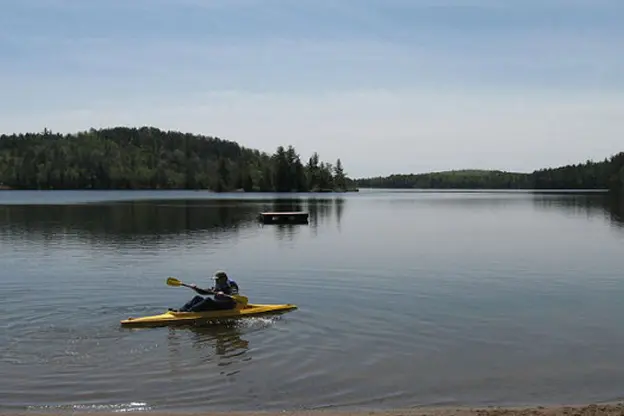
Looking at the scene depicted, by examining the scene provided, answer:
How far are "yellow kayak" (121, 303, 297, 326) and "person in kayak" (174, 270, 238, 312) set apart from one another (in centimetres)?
17

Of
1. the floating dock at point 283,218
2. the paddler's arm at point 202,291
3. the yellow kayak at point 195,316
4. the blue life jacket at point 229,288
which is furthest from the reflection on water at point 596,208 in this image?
the paddler's arm at point 202,291

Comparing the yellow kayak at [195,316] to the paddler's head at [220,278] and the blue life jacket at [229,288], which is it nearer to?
the blue life jacket at [229,288]

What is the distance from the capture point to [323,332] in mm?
21219

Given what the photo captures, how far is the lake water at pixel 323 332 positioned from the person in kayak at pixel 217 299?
0.91 m

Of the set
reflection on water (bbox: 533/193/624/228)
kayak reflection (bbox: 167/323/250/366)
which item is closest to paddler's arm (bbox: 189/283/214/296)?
kayak reflection (bbox: 167/323/250/366)

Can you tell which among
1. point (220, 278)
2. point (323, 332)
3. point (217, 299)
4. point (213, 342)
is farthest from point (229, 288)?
point (323, 332)

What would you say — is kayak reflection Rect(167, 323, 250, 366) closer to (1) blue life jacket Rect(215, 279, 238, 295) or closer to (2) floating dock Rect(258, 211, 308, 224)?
(1) blue life jacket Rect(215, 279, 238, 295)

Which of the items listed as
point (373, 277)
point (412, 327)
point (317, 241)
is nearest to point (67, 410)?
point (412, 327)

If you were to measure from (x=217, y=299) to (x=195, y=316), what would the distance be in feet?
3.34

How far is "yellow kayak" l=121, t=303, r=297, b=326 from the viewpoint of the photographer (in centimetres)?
2125

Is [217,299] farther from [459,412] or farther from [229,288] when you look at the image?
[459,412]

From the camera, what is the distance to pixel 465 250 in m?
46.3

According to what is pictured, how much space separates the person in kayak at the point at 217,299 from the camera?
22.2 metres

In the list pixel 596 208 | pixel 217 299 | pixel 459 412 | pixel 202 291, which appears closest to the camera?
pixel 459 412
